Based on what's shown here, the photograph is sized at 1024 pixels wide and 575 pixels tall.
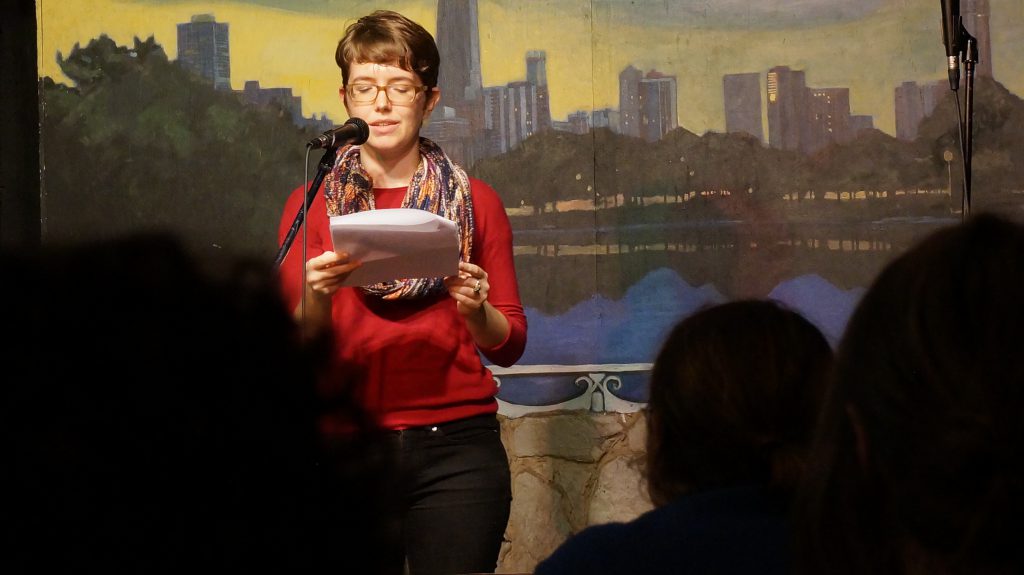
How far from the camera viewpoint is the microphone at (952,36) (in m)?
2.80

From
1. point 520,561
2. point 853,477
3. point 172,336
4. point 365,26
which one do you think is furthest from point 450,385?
point 172,336

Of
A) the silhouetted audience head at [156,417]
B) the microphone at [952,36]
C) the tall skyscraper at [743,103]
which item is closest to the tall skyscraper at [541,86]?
the tall skyscraper at [743,103]

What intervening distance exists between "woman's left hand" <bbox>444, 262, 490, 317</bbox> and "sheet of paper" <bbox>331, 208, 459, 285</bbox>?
0.04 metres

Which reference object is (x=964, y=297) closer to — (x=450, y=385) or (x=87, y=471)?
(x=87, y=471)

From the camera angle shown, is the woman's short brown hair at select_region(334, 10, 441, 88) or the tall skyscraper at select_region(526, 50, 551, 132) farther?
the tall skyscraper at select_region(526, 50, 551, 132)

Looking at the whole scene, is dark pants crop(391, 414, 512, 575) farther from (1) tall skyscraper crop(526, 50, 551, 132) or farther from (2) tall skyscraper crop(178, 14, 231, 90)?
(2) tall skyscraper crop(178, 14, 231, 90)

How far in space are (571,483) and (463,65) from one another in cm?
138

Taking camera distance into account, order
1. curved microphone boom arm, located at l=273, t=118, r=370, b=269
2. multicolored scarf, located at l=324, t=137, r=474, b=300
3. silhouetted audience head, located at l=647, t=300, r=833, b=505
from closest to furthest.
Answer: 1. silhouetted audience head, located at l=647, t=300, r=833, b=505
2. curved microphone boom arm, located at l=273, t=118, r=370, b=269
3. multicolored scarf, located at l=324, t=137, r=474, b=300

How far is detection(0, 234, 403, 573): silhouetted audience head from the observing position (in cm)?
47

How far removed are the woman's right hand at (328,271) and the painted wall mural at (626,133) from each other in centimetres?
132

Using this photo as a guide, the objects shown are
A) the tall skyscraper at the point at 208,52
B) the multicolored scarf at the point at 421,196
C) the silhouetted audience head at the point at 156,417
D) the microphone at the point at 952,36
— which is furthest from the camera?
the tall skyscraper at the point at 208,52

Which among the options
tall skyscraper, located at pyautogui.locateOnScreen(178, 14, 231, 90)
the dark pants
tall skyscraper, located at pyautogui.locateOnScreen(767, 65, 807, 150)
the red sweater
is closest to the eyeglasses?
the red sweater

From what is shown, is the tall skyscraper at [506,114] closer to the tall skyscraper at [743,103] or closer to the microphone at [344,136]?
the tall skyscraper at [743,103]

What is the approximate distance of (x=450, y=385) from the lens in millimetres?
2369
